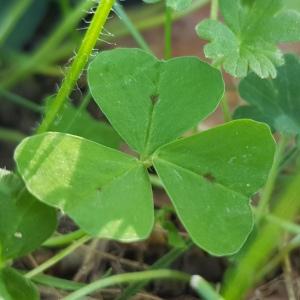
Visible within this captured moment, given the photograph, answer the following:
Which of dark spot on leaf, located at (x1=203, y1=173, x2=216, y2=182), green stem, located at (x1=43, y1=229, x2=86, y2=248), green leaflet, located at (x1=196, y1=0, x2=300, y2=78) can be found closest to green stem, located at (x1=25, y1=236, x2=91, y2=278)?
green stem, located at (x1=43, y1=229, x2=86, y2=248)

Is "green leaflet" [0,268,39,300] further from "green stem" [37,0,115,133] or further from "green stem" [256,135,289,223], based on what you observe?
"green stem" [256,135,289,223]

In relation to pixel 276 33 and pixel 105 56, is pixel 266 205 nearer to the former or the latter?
pixel 276 33

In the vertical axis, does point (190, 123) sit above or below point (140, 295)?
above

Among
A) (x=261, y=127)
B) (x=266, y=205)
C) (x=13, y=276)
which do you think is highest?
(x=261, y=127)

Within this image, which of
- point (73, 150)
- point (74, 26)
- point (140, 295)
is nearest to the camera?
point (73, 150)

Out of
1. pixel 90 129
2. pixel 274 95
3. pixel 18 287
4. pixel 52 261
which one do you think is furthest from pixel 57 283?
→ pixel 274 95

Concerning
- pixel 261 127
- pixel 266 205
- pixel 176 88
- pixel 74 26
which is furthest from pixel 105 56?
pixel 74 26
